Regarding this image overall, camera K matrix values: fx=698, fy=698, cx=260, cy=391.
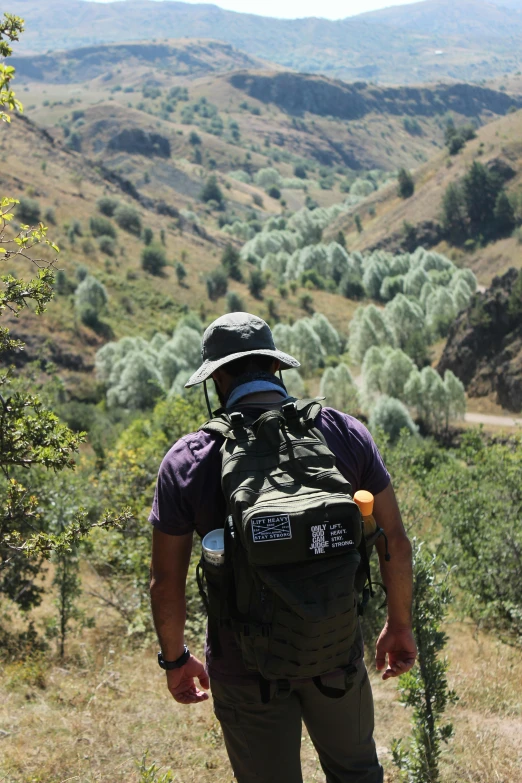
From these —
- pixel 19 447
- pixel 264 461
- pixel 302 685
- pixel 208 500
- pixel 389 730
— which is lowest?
pixel 389 730

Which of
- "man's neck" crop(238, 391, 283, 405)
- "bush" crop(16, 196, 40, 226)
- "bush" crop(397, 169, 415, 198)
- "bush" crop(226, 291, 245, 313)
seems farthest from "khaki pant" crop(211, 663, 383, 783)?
"bush" crop(397, 169, 415, 198)

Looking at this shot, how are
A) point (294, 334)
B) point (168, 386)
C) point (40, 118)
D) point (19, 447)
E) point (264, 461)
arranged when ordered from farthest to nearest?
point (40, 118)
point (294, 334)
point (168, 386)
point (19, 447)
point (264, 461)

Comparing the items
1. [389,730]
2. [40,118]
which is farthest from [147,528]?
[40,118]

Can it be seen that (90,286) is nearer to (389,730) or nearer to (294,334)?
(294,334)

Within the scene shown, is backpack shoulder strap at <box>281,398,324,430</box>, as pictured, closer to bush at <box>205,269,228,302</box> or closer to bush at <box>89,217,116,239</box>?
bush at <box>205,269,228,302</box>

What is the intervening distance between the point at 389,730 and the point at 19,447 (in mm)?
3878

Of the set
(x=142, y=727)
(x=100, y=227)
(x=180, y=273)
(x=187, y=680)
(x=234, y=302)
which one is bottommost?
(x=234, y=302)

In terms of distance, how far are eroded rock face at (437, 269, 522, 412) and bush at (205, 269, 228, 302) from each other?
27998 mm

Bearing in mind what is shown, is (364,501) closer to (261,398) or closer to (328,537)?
(328,537)

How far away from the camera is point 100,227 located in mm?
72000

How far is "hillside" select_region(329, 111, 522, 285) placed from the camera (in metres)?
91.0

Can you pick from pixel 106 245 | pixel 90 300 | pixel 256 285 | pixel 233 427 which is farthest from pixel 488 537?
pixel 106 245

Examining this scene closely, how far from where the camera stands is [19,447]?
3.75 m

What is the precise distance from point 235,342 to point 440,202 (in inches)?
4036
